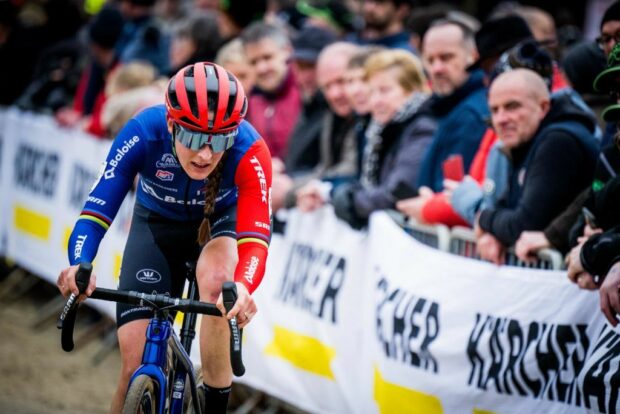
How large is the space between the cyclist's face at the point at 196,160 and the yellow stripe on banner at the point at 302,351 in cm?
251

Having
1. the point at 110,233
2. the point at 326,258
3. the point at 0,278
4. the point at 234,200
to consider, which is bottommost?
the point at 0,278

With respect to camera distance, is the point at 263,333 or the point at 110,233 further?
the point at 110,233

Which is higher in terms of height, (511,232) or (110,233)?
(511,232)

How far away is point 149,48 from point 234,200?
7.15 m

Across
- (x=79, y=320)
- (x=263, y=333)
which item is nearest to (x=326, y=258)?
(x=263, y=333)

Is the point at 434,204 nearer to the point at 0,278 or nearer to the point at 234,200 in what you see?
the point at 234,200

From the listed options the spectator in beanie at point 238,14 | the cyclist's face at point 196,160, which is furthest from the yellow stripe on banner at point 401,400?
the spectator in beanie at point 238,14

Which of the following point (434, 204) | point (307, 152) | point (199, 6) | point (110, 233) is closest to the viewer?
point (434, 204)

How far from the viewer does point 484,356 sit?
20.1 feet

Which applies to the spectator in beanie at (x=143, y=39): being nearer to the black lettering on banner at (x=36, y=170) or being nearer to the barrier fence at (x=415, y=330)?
the black lettering on banner at (x=36, y=170)

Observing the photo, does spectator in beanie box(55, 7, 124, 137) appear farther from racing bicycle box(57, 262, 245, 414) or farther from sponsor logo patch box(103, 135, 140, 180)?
racing bicycle box(57, 262, 245, 414)

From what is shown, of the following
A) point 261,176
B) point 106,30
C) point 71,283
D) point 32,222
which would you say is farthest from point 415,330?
point 106,30

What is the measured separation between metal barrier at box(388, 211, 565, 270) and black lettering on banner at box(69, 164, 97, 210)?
4.70 meters

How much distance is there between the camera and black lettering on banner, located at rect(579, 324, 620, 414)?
5133 mm
